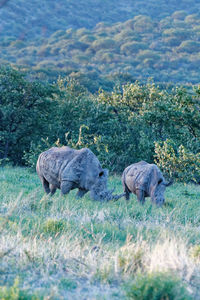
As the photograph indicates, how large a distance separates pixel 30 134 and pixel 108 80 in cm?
2710

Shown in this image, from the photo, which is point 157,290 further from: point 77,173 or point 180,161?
point 180,161

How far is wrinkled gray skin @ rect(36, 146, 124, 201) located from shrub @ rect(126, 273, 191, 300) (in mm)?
5894

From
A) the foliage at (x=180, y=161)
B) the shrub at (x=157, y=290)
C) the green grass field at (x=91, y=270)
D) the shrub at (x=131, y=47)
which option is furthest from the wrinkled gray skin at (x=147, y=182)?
the shrub at (x=131, y=47)

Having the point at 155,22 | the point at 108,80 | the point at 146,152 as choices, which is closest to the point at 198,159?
the point at 146,152

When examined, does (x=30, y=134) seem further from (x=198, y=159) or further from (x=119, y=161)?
(x=198, y=159)

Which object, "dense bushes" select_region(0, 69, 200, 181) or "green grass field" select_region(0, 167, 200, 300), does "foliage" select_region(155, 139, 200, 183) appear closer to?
"dense bushes" select_region(0, 69, 200, 181)

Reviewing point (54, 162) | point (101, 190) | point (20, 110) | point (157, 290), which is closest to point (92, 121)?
point (20, 110)

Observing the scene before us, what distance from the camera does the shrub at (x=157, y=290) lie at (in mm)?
3477

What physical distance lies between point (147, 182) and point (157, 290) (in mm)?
7428

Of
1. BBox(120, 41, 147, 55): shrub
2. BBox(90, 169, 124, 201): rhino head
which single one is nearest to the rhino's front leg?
BBox(90, 169, 124, 201): rhino head

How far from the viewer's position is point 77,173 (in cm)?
1002

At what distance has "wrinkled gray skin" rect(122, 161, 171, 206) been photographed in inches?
417

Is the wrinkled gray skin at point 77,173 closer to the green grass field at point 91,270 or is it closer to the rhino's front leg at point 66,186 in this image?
the rhino's front leg at point 66,186

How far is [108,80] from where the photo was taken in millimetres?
47531
